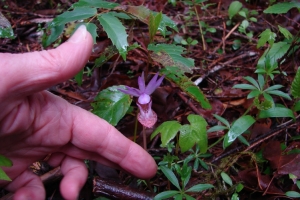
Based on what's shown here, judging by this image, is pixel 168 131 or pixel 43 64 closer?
pixel 43 64

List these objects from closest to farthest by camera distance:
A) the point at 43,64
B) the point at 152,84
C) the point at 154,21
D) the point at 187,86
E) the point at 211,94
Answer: the point at 43,64 → the point at 154,21 → the point at 152,84 → the point at 187,86 → the point at 211,94

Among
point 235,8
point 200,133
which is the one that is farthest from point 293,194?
point 235,8

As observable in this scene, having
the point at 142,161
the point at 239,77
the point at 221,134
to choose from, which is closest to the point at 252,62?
the point at 239,77

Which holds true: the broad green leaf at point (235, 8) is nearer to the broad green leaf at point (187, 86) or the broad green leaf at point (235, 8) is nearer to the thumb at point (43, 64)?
the broad green leaf at point (187, 86)

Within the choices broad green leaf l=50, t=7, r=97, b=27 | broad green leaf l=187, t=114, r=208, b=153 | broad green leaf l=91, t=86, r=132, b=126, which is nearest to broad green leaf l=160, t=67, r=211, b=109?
broad green leaf l=187, t=114, r=208, b=153

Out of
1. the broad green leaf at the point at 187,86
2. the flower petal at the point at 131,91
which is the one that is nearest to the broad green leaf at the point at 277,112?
the broad green leaf at the point at 187,86

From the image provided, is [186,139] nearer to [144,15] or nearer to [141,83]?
[141,83]
